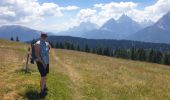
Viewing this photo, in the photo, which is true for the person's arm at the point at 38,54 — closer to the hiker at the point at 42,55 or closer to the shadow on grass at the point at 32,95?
the hiker at the point at 42,55

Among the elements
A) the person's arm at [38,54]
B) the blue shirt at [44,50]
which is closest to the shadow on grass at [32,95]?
the person's arm at [38,54]

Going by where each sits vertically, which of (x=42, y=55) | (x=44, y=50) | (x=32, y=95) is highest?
(x=44, y=50)

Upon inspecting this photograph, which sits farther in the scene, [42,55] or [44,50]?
[44,50]

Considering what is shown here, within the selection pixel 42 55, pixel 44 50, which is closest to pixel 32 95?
pixel 42 55

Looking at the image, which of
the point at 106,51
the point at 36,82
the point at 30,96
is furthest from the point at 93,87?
the point at 106,51

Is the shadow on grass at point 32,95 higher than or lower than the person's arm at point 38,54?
lower

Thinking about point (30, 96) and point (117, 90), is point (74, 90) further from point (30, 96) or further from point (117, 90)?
point (30, 96)

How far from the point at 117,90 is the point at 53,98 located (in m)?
7.26

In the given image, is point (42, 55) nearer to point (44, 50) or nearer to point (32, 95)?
point (44, 50)

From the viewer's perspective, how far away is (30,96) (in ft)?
61.0

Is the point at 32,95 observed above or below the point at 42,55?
below

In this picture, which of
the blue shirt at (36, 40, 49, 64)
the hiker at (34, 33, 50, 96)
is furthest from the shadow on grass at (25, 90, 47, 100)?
the blue shirt at (36, 40, 49, 64)

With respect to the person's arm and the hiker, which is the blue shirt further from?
the person's arm

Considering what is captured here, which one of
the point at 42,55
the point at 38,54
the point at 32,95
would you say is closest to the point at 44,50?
the point at 42,55
